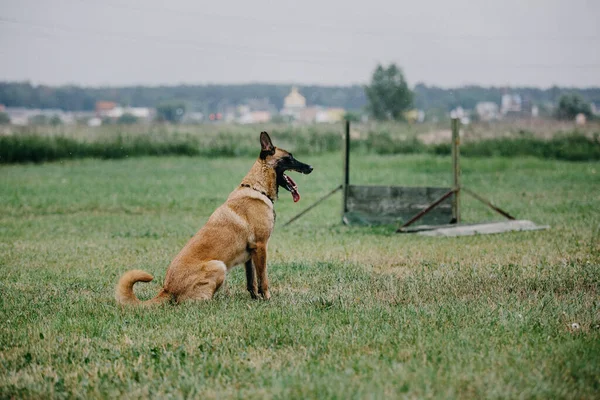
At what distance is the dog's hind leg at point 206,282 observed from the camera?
23.2ft

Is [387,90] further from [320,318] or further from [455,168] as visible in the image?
[320,318]

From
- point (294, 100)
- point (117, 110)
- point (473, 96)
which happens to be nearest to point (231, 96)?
point (294, 100)

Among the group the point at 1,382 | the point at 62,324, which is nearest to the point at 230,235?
the point at 62,324

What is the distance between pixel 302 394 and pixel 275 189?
3.83m

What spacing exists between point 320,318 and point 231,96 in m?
89.3

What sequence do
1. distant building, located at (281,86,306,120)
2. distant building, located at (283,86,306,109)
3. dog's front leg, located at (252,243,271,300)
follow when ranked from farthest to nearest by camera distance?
distant building, located at (283,86,306,109) < distant building, located at (281,86,306,120) < dog's front leg, located at (252,243,271,300)

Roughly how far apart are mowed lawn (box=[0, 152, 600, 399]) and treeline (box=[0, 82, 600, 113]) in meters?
49.1

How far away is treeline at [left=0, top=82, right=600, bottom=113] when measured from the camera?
63594mm

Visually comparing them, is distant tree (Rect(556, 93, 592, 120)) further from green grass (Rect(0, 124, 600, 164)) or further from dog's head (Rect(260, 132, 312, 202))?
dog's head (Rect(260, 132, 312, 202))

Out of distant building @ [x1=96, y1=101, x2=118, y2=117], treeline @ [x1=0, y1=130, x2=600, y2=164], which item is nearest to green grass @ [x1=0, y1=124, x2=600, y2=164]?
treeline @ [x1=0, y1=130, x2=600, y2=164]

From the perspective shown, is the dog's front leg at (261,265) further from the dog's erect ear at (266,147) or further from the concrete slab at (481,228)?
the concrete slab at (481,228)

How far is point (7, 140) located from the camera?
107ft

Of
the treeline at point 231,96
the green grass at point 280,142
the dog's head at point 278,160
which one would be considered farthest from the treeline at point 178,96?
the dog's head at point 278,160

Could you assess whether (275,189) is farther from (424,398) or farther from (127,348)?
(424,398)
